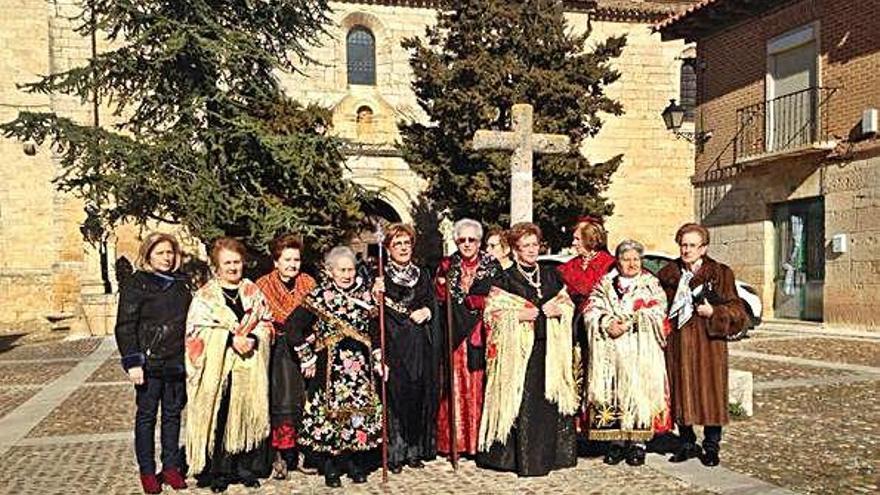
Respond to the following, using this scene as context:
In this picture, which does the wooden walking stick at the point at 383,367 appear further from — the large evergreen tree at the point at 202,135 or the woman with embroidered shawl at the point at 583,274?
the large evergreen tree at the point at 202,135

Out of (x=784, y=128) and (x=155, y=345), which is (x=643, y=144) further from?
(x=155, y=345)

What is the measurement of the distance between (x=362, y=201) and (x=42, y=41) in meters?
13.6

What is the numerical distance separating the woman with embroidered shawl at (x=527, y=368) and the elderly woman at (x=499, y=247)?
0.46 feet

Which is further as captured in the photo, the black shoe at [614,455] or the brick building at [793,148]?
the brick building at [793,148]

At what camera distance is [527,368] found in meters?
5.34

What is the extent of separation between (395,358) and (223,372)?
1.19 metres

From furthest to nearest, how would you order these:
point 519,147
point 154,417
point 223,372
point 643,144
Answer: point 643,144 < point 519,147 < point 154,417 < point 223,372

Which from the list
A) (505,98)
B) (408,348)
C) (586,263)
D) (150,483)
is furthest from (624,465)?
(505,98)

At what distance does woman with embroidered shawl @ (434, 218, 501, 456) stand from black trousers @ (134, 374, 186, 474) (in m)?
1.92

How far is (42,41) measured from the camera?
918 inches

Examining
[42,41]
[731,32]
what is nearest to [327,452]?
[731,32]

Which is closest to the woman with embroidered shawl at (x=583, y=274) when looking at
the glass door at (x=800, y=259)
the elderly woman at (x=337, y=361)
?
the elderly woman at (x=337, y=361)

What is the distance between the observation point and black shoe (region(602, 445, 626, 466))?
18.2 ft

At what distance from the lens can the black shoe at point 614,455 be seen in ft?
18.2
